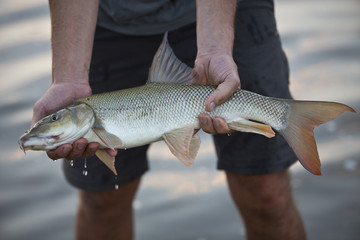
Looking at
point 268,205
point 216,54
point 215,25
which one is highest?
point 215,25

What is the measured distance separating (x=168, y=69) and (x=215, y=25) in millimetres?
352

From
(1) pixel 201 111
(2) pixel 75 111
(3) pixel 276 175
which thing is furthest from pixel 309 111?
(2) pixel 75 111

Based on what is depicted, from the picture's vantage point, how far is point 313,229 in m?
3.51

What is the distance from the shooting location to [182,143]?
2521 millimetres

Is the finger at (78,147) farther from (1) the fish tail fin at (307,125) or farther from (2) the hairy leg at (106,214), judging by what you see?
(1) the fish tail fin at (307,125)

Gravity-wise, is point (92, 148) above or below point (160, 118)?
below

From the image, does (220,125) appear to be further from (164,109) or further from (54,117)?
(54,117)

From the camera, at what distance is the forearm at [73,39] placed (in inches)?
108

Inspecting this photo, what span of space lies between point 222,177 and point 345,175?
1.01 m

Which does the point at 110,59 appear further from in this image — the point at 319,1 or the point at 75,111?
the point at 319,1

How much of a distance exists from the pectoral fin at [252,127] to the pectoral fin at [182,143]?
8.9 inches

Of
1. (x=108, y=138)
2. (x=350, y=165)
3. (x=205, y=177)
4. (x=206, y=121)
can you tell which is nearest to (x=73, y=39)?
(x=108, y=138)

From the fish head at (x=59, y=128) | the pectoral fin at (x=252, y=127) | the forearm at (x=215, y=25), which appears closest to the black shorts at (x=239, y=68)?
the forearm at (x=215, y=25)

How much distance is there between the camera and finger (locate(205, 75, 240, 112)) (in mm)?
2402
